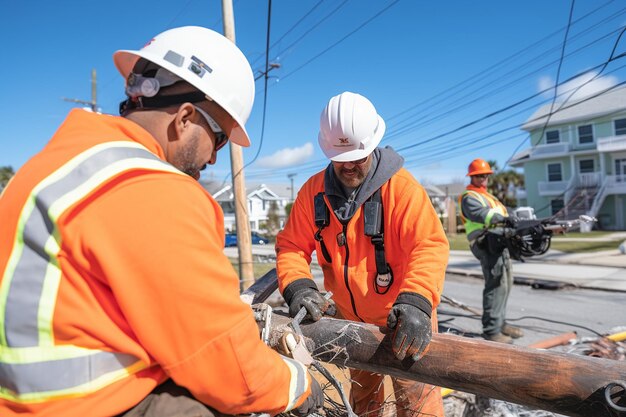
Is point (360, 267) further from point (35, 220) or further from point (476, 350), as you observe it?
point (35, 220)

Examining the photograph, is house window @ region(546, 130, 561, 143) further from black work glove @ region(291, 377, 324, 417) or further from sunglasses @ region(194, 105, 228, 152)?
sunglasses @ region(194, 105, 228, 152)

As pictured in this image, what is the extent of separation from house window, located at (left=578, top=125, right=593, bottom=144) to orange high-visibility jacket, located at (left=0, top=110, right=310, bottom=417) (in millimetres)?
36257

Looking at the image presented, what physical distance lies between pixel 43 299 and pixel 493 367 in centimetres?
186

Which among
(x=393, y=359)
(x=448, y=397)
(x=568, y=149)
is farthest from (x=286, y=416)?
(x=568, y=149)

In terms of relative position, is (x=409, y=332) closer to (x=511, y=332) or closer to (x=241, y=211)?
(x=511, y=332)

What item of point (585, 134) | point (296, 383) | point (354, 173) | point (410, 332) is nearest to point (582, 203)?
point (585, 134)

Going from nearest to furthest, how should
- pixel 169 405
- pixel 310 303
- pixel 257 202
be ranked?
pixel 169 405 < pixel 310 303 < pixel 257 202

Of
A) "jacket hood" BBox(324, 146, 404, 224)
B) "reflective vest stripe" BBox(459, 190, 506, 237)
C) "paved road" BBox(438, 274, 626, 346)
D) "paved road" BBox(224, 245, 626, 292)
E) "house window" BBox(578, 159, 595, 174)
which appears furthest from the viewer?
"house window" BBox(578, 159, 595, 174)

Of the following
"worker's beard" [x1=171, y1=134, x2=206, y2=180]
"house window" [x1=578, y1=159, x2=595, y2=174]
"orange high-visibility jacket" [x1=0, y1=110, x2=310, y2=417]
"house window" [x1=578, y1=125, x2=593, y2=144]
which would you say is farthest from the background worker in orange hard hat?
"house window" [x1=578, y1=159, x2=595, y2=174]

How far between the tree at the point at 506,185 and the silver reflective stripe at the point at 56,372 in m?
39.7

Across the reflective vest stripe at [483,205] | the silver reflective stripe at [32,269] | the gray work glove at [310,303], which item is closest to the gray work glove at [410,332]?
the gray work glove at [310,303]

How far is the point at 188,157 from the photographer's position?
160 centimetres

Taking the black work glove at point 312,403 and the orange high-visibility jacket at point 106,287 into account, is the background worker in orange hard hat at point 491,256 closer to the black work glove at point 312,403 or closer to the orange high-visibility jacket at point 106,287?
the black work glove at point 312,403

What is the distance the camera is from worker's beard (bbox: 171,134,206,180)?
5.16 ft
